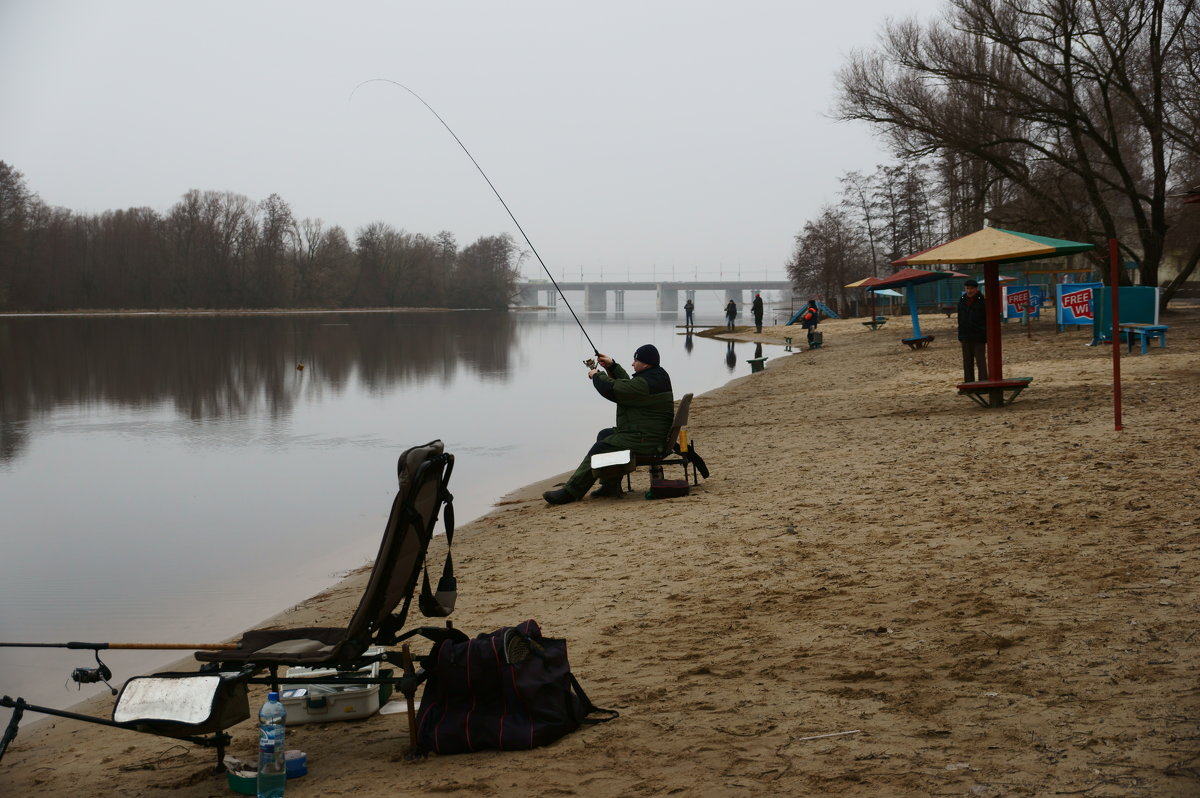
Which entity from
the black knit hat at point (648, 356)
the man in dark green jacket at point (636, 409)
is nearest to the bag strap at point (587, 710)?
the man in dark green jacket at point (636, 409)

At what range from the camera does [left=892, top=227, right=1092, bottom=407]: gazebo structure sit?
14414mm

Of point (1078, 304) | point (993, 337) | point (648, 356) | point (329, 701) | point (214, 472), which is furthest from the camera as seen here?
point (1078, 304)

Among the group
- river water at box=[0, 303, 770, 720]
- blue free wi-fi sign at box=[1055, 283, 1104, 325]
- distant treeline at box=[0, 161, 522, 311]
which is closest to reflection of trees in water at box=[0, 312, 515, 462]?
river water at box=[0, 303, 770, 720]

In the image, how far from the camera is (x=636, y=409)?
415 inches

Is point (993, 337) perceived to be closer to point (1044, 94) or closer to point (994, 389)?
point (994, 389)

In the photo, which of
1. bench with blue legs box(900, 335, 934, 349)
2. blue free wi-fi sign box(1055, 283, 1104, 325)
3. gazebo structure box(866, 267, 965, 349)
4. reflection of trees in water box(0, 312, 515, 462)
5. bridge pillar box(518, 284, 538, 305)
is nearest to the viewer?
reflection of trees in water box(0, 312, 515, 462)

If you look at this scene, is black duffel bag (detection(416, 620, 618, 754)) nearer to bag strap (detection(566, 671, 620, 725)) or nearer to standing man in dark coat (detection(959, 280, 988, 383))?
bag strap (detection(566, 671, 620, 725))

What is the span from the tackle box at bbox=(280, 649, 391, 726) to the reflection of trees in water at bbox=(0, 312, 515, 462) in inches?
546

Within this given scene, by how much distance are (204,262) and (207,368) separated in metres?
94.6

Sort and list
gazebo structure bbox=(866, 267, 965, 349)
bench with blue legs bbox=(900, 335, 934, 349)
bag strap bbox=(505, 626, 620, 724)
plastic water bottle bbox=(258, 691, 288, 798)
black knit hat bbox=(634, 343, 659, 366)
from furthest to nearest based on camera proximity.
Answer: gazebo structure bbox=(866, 267, 965, 349) < bench with blue legs bbox=(900, 335, 934, 349) < black knit hat bbox=(634, 343, 659, 366) < bag strap bbox=(505, 626, 620, 724) < plastic water bottle bbox=(258, 691, 288, 798)

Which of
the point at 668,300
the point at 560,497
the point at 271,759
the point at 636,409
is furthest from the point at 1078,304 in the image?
the point at 668,300

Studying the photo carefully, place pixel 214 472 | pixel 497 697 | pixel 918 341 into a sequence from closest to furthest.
Answer: pixel 497 697 → pixel 214 472 → pixel 918 341

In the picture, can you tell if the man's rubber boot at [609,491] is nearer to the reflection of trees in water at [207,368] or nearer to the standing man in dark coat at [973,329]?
the standing man in dark coat at [973,329]

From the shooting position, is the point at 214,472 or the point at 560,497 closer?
the point at 560,497
